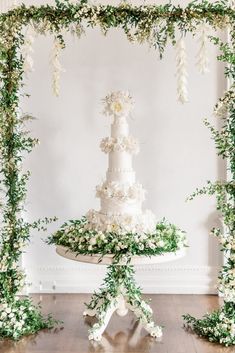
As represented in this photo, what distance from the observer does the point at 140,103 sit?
266 inches

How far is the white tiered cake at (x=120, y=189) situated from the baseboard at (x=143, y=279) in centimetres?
164

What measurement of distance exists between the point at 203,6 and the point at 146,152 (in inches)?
86.6

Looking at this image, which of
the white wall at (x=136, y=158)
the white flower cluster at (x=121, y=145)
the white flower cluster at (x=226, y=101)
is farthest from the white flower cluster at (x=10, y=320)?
the white flower cluster at (x=226, y=101)

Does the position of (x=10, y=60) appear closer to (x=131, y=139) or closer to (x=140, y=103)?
(x=131, y=139)

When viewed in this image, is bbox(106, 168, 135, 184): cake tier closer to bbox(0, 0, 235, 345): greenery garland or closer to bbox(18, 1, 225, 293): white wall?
bbox(0, 0, 235, 345): greenery garland

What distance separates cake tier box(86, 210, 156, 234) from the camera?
17.0ft

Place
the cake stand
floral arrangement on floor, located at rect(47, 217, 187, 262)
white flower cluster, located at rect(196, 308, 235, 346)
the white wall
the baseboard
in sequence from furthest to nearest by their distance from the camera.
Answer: the baseboard → the white wall → the cake stand → white flower cluster, located at rect(196, 308, 235, 346) → floral arrangement on floor, located at rect(47, 217, 187, 262)

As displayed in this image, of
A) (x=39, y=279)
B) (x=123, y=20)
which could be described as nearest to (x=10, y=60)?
(x=123, y=20)

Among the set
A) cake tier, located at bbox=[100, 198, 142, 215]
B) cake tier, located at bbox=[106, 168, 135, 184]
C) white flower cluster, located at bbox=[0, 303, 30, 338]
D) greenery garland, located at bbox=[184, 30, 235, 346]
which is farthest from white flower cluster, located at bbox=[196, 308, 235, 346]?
white flower cluster, located at bbox=[0, 303, 30, 338]

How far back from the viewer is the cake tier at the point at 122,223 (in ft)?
17.0

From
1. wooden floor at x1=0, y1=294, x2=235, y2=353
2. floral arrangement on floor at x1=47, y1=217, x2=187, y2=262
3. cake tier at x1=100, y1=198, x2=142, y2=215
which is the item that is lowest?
wooden floor at x1=0, y1=294, x2=235, y2=353

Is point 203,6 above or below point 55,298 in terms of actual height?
above

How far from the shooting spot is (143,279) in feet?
22.6

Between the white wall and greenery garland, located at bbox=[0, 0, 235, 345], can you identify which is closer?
greenery garland, located at bbox=[0, 0, 235, 345]
